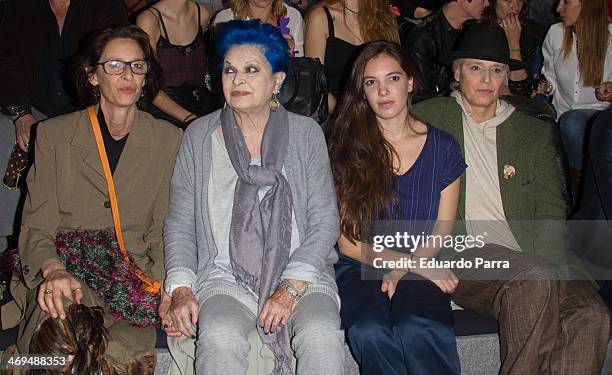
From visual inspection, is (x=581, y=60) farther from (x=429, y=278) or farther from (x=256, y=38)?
(x=256, y=38)

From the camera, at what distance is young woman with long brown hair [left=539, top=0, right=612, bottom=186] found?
4.62 metres

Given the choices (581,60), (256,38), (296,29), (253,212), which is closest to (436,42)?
(296,29)

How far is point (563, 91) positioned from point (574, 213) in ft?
4.57

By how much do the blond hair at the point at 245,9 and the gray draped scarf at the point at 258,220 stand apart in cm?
135

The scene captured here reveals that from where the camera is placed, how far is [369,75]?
3148mm

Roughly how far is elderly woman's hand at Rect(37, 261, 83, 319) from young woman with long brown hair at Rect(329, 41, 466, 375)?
1000 millimetres

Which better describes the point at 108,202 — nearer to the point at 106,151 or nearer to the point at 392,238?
the point at 106,151

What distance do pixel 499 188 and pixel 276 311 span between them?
1.21 m

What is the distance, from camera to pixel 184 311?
8.98 ft

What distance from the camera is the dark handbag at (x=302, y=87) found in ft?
11.9

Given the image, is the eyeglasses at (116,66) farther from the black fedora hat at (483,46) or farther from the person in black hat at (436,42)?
the person in black hat at (436,42)

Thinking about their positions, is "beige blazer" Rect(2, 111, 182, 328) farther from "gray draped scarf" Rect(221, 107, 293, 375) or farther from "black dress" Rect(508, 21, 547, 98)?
"black dress" Rect(508, 21, 547, 98)

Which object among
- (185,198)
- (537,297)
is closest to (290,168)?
(185,198)

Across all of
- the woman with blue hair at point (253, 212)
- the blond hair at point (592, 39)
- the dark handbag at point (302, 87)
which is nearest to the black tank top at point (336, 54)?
the dark handbag at point (302, 87)
